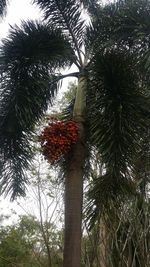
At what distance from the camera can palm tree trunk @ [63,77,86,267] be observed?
4.48m

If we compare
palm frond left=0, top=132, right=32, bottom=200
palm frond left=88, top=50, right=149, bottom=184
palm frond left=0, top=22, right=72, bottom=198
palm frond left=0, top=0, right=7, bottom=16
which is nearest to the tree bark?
palm frond left=88, top=50, right=149, bottom=184

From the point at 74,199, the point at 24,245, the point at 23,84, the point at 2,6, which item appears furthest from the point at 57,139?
the point at 24,245

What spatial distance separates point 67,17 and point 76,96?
1506 millimetres

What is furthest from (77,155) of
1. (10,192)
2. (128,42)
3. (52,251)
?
(52,251)

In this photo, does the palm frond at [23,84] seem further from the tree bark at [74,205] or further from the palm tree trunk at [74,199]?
the tree bark at [74,205]

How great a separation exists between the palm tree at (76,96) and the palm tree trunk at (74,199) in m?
0.01

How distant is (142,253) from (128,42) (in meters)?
3.08

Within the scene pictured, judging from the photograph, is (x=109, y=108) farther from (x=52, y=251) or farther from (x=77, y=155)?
(x=52, y=251)

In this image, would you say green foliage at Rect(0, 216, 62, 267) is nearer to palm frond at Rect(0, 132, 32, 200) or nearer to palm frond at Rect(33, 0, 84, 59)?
palm frond at Rect(0, 132, 32, 200)

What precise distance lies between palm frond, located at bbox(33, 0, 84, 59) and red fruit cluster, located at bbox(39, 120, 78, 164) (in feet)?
6.12

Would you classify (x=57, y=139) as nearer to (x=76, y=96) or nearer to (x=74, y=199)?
(x=74, y=199)

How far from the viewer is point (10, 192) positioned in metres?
Result: 6.11

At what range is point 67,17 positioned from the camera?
6.42 meters

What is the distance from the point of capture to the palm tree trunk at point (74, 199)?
177 inches
